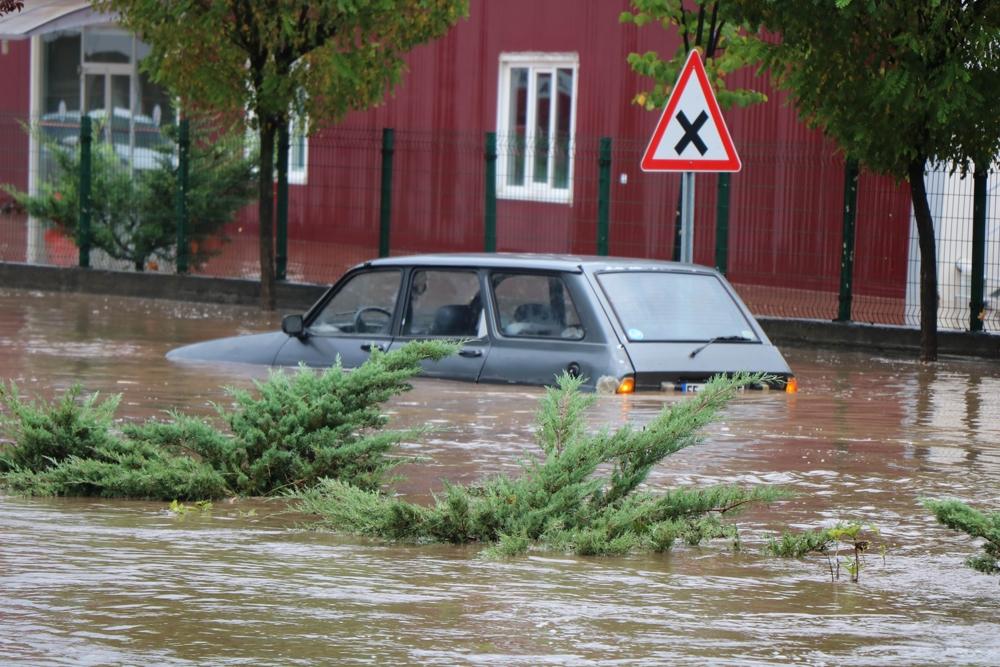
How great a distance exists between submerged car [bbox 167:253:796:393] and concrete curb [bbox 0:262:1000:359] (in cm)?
→ 678

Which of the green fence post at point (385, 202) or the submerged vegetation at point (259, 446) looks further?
the green fence post at point (385, 202)

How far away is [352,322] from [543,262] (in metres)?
1.59

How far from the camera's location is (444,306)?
12266 mm

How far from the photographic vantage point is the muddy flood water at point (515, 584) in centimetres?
605

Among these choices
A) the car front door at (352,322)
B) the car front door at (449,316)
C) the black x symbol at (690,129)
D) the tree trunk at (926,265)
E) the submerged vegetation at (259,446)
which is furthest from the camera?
the tree trunk at (926,265)

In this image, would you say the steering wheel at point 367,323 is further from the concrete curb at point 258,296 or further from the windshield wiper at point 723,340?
the concrete curb at point 258,296

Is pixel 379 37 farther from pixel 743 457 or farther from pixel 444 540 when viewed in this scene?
pixel 444 540

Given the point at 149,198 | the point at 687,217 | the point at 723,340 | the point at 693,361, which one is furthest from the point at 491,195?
the point at 693,361

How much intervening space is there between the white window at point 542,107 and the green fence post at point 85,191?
17.5ft

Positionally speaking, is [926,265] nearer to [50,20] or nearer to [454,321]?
[454,321]

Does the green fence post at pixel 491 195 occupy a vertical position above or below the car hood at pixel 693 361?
above

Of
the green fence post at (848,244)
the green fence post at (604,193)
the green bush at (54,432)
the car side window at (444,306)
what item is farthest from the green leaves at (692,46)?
the green bush at (54,432)

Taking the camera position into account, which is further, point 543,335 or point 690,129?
point 690,129

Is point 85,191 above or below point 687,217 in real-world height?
above
